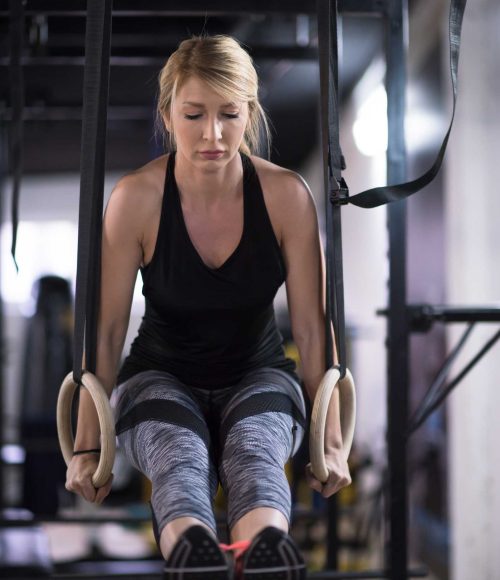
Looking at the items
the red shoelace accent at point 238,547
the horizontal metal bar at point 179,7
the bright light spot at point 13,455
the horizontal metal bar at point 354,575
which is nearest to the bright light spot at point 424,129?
the horizontal metal bar at point 179,7

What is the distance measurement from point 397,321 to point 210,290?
0.92m

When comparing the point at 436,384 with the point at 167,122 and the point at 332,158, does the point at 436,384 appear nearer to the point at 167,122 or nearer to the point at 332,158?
the point at 332,158

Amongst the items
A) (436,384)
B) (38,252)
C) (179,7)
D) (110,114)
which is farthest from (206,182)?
(38,252)

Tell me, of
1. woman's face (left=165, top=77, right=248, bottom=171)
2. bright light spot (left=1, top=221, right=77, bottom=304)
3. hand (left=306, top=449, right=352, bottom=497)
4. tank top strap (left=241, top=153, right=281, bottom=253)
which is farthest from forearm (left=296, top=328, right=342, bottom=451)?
bright light spot (left=1, top=221, right=77, bottom=304)

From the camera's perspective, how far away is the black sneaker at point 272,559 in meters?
1.22

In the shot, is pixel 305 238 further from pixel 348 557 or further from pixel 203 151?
pixel 348 557

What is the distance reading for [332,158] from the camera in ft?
5.21

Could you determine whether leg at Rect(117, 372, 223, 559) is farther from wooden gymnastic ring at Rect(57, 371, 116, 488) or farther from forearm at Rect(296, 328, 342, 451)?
forearm at Rect(296, 328, 342, 451)

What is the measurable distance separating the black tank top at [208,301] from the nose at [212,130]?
19cm

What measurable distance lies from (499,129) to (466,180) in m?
0.27

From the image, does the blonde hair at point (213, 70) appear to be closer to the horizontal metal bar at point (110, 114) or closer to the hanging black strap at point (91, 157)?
the hanging black strap at point (91, 157)

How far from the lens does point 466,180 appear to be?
12.1 ft

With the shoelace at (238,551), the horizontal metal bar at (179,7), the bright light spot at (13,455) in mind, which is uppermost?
the horizontal metal bar at (179,7)

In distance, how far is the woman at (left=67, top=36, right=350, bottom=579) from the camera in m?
1.54
